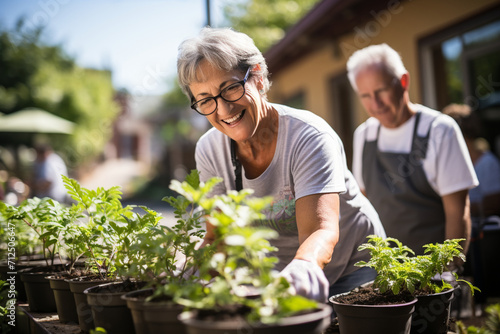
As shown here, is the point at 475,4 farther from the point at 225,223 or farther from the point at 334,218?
the point at 225,223

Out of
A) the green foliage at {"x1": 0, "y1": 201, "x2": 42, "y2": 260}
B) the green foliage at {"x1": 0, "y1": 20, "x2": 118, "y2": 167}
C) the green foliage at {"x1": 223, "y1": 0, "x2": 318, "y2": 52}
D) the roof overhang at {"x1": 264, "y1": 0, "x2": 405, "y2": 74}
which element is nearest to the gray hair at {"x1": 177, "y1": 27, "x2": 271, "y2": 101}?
the green foliage at {"x1": 0, "y1": 201, "x2": 42, "y2": 260}

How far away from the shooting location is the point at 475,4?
14.3 feet

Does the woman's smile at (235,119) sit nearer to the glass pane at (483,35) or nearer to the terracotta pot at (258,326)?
the terracotta pot at (258,326)

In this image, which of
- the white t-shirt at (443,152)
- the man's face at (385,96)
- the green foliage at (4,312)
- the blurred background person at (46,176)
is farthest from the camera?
the blurred background person at (46,176)

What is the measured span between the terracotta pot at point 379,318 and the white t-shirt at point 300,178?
34cm

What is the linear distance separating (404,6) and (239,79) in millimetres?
4441

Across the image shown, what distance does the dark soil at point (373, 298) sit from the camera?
49.6 inches

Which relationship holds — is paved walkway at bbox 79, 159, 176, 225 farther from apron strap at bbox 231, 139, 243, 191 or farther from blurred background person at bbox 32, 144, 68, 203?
apron strap at bbox 231, 139, 243, 191

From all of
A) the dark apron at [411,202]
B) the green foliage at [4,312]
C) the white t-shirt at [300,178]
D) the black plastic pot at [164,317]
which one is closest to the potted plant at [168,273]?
the black plastic pot at [164,317]

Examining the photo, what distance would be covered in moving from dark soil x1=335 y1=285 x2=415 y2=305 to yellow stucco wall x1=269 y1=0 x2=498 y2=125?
371 cm

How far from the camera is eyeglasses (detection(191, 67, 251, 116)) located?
1.53m

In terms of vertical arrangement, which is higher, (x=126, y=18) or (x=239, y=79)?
(x=126, y=18)

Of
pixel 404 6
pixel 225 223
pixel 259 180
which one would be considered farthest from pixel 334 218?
pixel 404 6

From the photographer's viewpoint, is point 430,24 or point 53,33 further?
point 53,33
